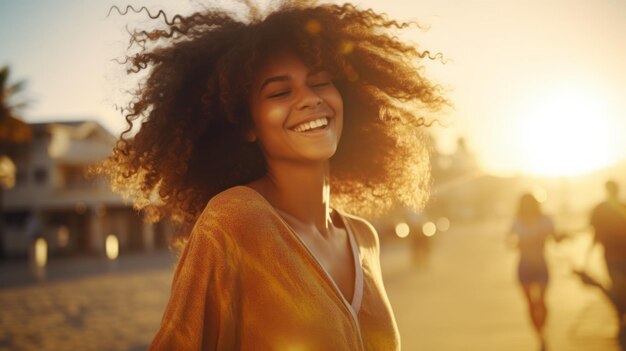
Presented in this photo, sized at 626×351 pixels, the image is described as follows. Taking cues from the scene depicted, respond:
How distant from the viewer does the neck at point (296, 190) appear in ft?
6.70

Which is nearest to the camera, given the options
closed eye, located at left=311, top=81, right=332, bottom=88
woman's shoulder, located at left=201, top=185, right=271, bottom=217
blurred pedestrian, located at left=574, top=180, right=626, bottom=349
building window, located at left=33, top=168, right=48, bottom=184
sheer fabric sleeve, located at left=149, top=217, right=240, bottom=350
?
sheer fabric sleeve, located at left=149, top=217, right=240, bottom=350

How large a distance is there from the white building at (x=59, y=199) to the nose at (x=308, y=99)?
120 ft

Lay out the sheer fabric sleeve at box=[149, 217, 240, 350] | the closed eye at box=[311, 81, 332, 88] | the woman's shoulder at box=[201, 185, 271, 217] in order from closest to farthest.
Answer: the sheer fabric sleeve at box=[149, 217, 240, 350] → the woman's shoulder at box=[201, 185, 271, 217] → the closed eye at box=[311, 81, 332, 88]

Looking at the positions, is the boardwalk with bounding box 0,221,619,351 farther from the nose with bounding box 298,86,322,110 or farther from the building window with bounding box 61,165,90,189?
the building window with bounding box 61,165,90,189

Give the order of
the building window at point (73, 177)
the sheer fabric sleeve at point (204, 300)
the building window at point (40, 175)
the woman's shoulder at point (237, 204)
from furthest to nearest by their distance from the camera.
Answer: the building window at point (73, 177) → the building window at point (40, 175) → the woman's shoulder at point (237, 204) → the sheer fabric sleeve at point (204, 300)

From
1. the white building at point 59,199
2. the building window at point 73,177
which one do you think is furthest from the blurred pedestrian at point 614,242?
the building window at point 73,177

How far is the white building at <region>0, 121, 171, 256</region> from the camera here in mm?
37594

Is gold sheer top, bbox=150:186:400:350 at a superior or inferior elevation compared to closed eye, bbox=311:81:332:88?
inferior

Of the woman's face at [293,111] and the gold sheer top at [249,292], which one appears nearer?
the gold sheer top at [249,292]

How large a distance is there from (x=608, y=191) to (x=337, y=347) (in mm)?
6357

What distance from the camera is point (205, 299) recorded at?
154 centimetres

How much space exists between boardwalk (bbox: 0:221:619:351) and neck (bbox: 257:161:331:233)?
5.10 metres

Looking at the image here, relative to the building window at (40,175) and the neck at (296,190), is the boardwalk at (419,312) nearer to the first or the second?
the neck at (296,190)

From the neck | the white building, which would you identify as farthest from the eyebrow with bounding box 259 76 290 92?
the white building
